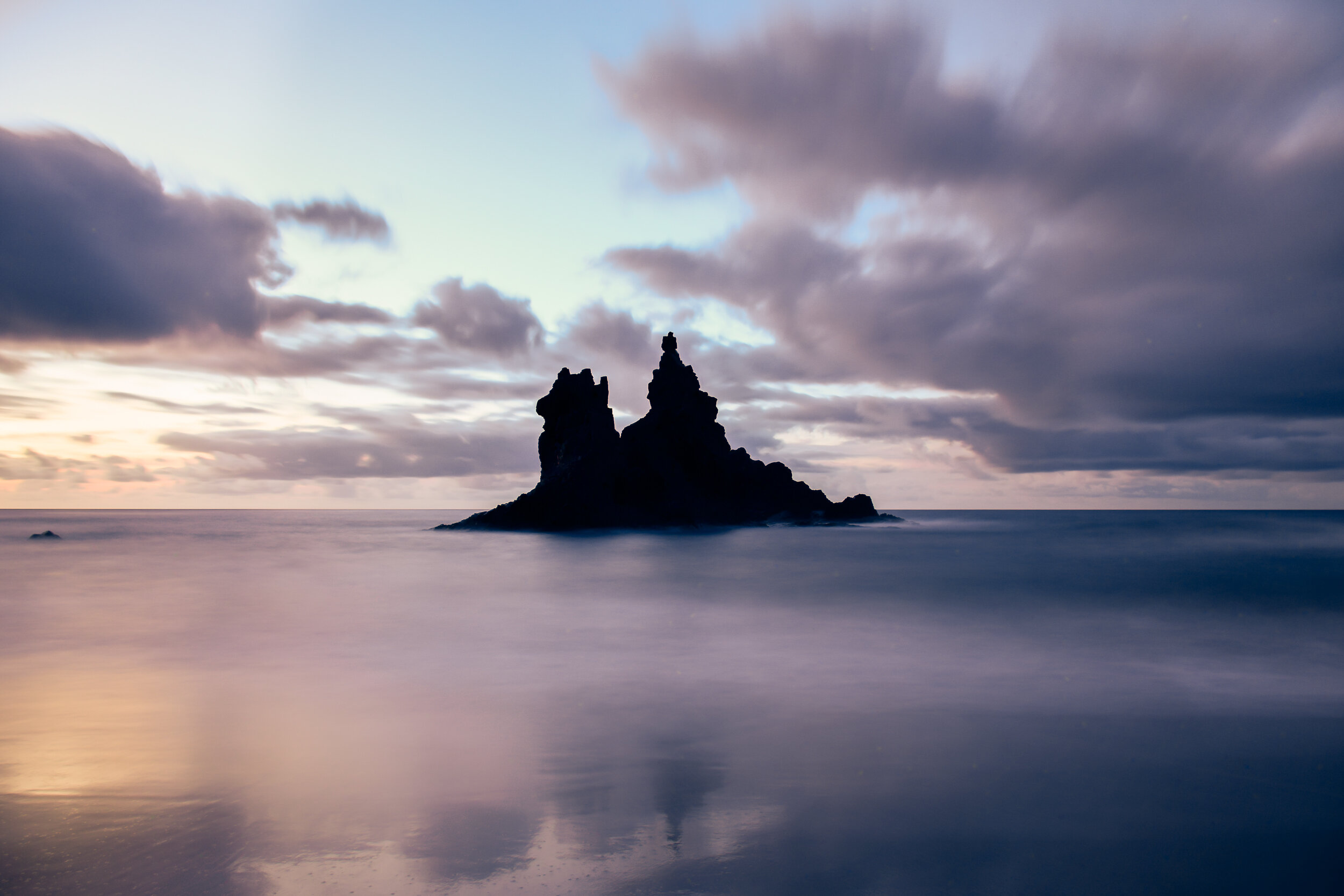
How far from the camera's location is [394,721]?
32.0 feet

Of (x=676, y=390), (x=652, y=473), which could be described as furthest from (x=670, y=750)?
(x=676, y=390)

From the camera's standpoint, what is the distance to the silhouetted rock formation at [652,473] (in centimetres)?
7881

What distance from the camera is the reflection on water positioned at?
5.43m

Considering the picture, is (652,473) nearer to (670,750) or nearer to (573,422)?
(573,422)

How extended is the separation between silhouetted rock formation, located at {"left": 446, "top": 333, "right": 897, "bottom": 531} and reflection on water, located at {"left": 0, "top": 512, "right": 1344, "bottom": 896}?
56093mm

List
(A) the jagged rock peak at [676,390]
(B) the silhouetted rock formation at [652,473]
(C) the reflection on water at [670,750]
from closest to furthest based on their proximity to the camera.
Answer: (C) the reflection on water at [670,750], (B) the silhouetted rock formation at [652,473], (A) the jagged rock peak at [676,390]

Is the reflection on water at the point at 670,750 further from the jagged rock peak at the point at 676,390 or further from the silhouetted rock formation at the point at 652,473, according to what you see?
the jagged rock peak at the point at 676,390

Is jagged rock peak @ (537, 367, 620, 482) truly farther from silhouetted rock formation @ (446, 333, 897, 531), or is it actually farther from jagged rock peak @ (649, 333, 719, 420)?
jagged rock peak @ (649, 333, 719, 420)

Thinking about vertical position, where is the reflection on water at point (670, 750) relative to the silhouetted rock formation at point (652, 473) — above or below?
below

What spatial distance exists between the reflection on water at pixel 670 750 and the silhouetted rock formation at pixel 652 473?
56.1 m

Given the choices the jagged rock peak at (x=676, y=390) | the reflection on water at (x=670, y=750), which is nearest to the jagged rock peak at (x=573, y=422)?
the jagged rock peak at (x=676, y=390)

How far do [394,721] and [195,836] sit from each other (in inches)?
153

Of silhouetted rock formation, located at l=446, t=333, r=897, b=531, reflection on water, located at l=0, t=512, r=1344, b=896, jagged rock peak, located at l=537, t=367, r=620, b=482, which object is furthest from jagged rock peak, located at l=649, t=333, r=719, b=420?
reflection on water, located at l=0, t=512, r=1344, b=896

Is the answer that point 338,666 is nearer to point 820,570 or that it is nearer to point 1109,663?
point 1109,663
